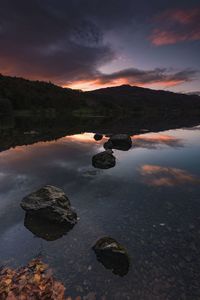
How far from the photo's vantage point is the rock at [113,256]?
28.0 feet

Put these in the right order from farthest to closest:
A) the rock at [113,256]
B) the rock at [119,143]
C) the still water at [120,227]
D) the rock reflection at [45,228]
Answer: the rock at [119,143] < the rock reflection at [45,228] < the rock at [113,256] < the still water at [120,227]

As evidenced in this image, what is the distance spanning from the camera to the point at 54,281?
7.90 m

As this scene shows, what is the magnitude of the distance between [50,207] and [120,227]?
10.6ft

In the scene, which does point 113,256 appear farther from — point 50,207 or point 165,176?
point 165,176

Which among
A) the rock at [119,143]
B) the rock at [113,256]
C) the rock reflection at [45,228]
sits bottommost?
the rock at [119,143]

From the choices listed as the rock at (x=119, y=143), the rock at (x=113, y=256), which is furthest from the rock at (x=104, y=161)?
the rock at (x=113, y=256)

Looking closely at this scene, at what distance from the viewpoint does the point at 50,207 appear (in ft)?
37.8

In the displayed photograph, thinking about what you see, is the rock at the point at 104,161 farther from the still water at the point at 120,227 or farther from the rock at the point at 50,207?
the rock at the point at 50,207

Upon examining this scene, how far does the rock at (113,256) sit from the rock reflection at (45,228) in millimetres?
2187

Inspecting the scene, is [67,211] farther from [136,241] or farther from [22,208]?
[136,241]

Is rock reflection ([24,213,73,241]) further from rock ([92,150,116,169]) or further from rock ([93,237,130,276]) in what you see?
rock ([92,150,116,169])

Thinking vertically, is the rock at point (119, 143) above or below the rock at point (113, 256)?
below

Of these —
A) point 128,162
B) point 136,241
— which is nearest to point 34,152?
point 128,162

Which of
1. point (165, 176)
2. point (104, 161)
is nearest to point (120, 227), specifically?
point (165, 176)
